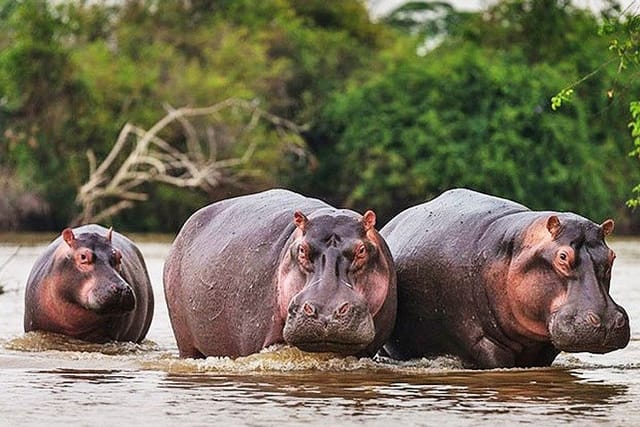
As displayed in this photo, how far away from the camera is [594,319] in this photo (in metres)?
7.03

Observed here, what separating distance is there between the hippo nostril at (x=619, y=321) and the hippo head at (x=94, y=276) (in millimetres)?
3343

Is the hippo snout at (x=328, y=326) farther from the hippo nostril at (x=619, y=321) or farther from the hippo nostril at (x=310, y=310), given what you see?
the hippo nostril at (x=619, y=321)

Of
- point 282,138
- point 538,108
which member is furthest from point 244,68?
point 538,108

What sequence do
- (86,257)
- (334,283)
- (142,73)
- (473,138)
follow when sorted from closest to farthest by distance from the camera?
(334,283) < (86,257) < (473,138) < (142,73)

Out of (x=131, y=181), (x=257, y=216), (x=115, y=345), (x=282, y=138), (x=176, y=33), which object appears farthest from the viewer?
(x=176, y=33)

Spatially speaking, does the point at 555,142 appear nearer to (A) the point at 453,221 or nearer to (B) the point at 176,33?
(B) the point at 176,33

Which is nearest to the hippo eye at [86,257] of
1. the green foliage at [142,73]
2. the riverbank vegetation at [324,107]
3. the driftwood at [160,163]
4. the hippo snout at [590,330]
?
the hippo snout at [590,330]

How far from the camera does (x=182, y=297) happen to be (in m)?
8.38

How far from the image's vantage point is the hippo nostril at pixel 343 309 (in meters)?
6.82

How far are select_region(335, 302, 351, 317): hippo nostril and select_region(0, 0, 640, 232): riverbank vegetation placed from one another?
2583 centimetres

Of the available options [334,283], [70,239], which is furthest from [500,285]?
[70,239]

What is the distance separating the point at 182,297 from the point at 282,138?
30174 mm

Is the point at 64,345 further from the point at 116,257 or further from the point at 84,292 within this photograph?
the point at 116,257

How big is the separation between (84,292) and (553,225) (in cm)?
333
